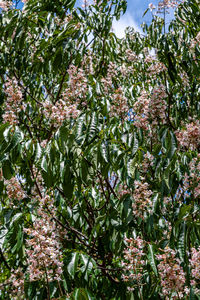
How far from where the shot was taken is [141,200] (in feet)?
6.57

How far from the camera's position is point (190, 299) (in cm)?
148

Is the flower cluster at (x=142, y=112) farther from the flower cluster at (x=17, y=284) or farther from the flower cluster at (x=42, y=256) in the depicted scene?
the flower cluster at (x=17, y=284)

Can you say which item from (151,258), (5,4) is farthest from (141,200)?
(5,4)

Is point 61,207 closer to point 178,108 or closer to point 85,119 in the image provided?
point 85,119

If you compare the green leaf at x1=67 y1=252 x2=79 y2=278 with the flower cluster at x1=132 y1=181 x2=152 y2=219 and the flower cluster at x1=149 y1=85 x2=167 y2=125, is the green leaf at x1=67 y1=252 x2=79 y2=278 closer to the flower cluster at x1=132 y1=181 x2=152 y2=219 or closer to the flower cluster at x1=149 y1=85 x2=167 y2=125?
the flower cluster at x1=132 y1=181 x2=152 y2=219

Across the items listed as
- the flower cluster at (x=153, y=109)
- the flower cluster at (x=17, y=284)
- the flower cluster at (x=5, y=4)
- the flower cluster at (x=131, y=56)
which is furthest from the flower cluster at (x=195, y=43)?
the flower cluster at (x=17, y=284)

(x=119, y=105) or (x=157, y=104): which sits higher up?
(x=119, y=105)

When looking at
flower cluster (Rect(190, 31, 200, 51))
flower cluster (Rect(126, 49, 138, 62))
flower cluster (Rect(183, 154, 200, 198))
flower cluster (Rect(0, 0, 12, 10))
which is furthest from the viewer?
flower cluster (Rect(126, 49, 138, 62))

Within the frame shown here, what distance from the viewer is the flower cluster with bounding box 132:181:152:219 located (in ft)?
6.56

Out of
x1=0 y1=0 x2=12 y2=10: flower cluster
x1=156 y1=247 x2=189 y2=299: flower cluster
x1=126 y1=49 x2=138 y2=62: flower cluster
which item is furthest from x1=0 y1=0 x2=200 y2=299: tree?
x1=126 y1=49 x2=138 y2=62: flower cluster

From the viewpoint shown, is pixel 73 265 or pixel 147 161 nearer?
pixel 73 265

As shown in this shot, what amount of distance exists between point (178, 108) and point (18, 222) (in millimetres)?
2101

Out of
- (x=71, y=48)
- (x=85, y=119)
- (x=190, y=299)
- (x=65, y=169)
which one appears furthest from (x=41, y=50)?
(x=190, y=299)

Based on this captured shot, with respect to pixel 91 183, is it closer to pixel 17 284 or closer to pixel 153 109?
pixel 153 109
